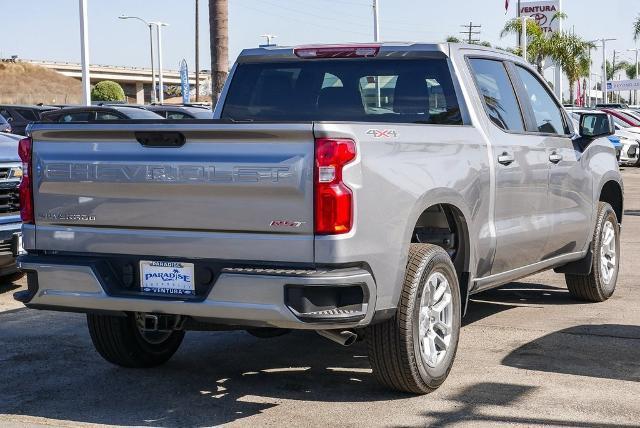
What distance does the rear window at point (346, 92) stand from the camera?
6.75 metres

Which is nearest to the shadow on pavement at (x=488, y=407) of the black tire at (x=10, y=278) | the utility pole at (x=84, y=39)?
the black tire at (x=10, y=278)

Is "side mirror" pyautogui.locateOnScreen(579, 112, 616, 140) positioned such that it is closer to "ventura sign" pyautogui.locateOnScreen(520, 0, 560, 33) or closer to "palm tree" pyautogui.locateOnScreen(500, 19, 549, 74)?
"palm tree" pyautogui.locateOnScreen(500, 19, 549, 74)

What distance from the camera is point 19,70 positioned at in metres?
120

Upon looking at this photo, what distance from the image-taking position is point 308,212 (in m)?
5.07

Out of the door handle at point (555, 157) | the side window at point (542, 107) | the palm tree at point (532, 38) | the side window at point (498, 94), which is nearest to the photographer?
the side window at point (498, 94)

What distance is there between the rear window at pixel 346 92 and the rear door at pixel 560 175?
107 centimetres

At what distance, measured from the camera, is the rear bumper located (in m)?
5.10

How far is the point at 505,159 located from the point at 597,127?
1723 mm

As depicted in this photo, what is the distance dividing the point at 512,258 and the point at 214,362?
205cm

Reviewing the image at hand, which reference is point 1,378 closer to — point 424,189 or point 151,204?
point 151,204

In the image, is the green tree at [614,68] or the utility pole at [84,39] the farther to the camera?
the green tree at [614,68]

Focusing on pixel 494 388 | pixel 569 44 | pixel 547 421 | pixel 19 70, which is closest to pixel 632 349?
pixel 494 388

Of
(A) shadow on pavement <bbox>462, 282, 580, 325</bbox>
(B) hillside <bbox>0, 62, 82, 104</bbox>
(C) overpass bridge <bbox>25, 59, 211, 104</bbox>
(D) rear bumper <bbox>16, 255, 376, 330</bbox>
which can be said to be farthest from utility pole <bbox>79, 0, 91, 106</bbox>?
(C) overpass bridge <bbox>25, 59, 211, 104</bbox>

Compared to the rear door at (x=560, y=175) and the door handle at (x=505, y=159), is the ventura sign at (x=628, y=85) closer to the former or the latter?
the rear door at (x=560, y=175)
